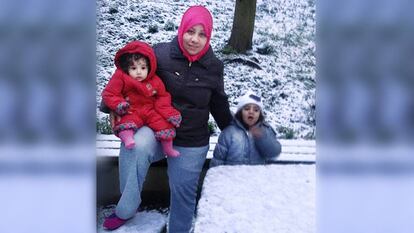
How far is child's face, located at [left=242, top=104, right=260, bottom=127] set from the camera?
1.86 meters

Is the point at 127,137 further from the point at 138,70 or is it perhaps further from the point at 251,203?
the point at 251,203

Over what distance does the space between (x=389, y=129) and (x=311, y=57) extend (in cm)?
30

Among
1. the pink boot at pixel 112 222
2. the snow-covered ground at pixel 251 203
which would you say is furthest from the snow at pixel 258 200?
the pink boot at pixel 112 222

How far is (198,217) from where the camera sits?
5.85 feet

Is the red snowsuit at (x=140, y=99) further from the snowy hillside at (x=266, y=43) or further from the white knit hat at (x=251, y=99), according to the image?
the white knit hat at (x=251, y=99)

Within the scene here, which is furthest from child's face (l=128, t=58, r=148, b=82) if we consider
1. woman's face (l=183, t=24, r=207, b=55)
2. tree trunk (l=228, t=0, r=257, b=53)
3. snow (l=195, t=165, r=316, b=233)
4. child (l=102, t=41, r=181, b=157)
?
snow (l=195, t=165, r=316, b=233)

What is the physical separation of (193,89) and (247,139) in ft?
0.76

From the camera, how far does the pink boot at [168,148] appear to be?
6.07ft

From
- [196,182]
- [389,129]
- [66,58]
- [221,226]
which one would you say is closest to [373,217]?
[389,129]

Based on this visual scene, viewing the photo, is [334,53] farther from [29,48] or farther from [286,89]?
[29,48]

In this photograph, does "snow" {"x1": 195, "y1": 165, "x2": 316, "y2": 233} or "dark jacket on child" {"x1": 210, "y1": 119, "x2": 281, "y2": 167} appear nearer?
"snow" {"x1": 195, "y1": 165, "x2": 316, "y2": 233}

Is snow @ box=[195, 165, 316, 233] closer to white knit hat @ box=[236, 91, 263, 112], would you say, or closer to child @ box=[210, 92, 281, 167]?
child @ box=[210, 92, 281, 167]

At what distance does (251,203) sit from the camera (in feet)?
6.03

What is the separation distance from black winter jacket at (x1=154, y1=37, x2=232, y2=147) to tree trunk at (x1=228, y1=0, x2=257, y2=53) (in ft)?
0.24
